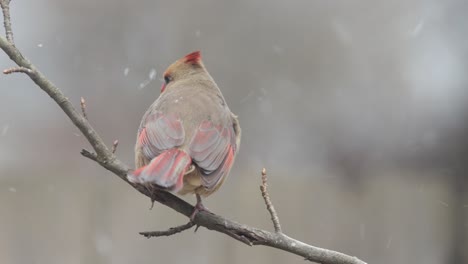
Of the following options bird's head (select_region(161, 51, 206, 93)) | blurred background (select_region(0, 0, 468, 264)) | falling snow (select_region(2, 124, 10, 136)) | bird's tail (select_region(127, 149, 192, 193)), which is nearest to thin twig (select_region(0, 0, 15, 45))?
bird's tail (select_region(127, 149, 192, 193))

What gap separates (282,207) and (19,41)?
2.26 m

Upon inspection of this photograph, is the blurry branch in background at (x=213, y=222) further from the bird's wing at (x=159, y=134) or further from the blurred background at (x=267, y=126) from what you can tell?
the blurred background at (x=267, y=126)

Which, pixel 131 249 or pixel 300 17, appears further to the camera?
pixel 300 17

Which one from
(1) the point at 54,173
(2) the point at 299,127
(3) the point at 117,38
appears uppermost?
(3) the point at 117,38

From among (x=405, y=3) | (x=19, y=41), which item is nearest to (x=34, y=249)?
(x=19, y=41)

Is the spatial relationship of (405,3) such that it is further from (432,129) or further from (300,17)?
(432,129)

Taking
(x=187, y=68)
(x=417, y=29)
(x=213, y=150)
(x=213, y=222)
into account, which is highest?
(x=417, y=29)

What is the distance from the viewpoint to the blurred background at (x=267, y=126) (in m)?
4.90

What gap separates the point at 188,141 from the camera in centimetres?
272

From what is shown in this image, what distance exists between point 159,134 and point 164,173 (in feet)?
1.35

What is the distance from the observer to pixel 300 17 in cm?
614

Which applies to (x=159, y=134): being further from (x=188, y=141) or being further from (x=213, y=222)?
(x=213, y=222)

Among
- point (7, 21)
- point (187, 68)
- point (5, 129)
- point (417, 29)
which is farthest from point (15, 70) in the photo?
point (417, 29)

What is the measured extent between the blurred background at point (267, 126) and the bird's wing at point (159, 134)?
207 cm
